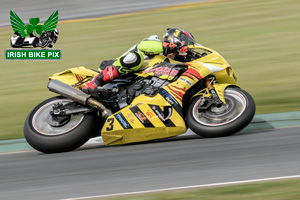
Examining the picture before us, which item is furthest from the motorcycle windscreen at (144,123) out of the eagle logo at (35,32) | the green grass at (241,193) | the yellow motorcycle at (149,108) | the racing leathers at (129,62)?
the eagle logo at (35,32)

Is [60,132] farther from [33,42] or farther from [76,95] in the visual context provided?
[33,42]

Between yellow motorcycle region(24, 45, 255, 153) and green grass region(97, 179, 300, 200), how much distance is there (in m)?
1.80

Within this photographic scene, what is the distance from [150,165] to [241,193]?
4.68 feet

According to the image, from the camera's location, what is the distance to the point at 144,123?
22.2 ft

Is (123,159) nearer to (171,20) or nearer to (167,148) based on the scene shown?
(167,148)

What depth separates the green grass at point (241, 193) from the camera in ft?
15.3

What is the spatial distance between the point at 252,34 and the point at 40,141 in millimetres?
8606

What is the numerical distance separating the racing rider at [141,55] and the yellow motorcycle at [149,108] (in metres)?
0.14

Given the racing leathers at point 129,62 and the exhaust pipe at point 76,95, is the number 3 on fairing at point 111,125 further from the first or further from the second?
the racing leathers at point 129,62

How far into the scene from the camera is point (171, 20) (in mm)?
16344

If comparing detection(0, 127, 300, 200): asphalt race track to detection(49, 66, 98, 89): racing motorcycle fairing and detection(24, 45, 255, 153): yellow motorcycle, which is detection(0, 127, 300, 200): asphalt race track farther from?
detection(49, 66, 98, 89): racing motorcycle fairing

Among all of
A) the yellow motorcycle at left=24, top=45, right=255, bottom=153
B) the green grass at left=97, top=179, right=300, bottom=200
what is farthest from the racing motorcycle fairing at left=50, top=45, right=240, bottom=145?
the green grass at left=97, top=179, right=300, bottom=200

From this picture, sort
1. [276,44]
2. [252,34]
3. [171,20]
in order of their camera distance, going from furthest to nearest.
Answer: [171,20]
[252,34]
[276,44]

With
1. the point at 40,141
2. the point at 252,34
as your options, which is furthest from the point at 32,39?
the point at 40,141
